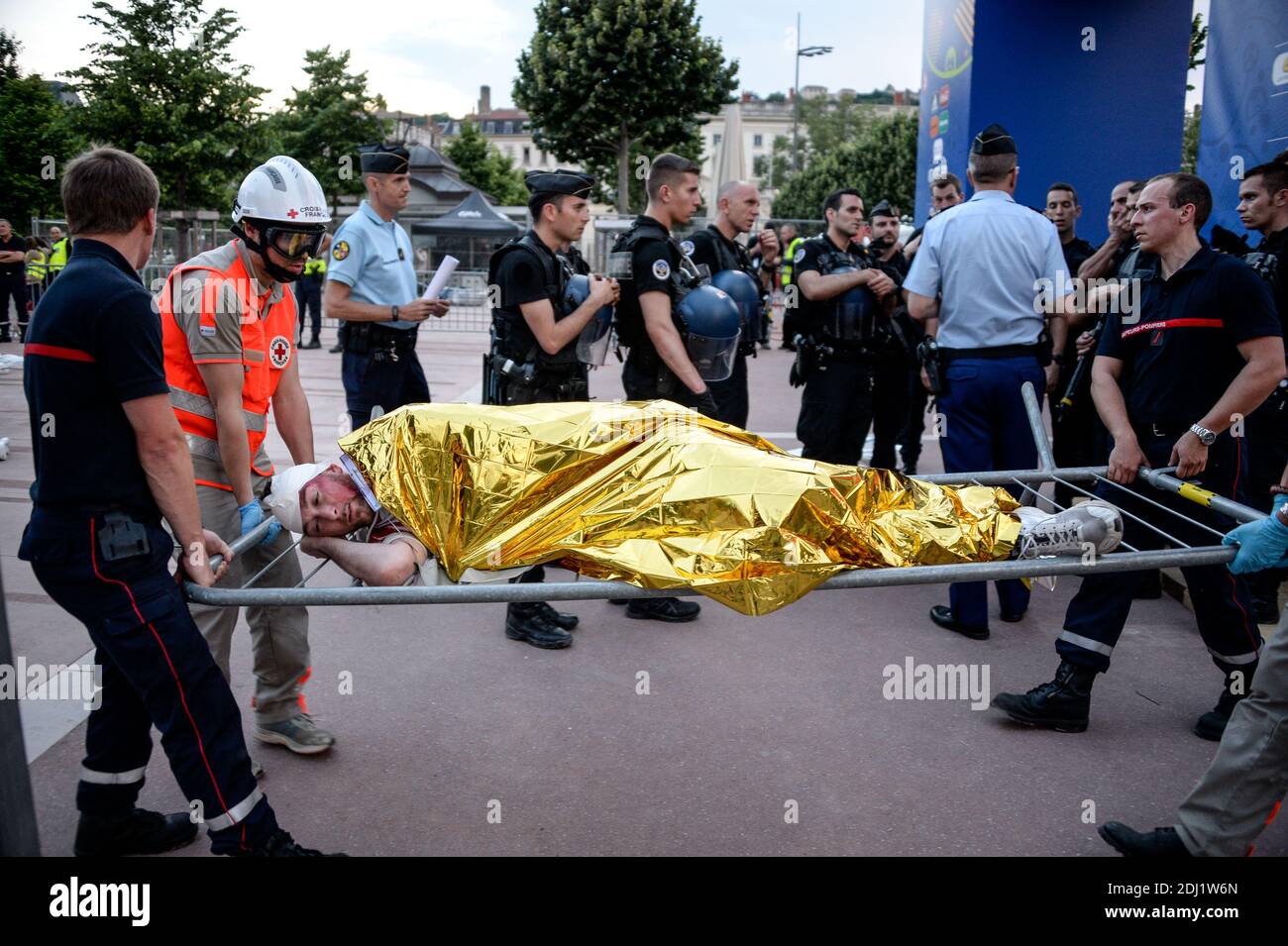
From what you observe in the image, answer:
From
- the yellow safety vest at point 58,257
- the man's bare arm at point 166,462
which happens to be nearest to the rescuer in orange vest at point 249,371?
the man's bare arm at point 166,462

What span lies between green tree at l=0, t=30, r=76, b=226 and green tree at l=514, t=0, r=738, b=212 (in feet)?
34.3

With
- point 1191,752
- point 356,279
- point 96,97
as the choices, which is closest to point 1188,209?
point 1191,752

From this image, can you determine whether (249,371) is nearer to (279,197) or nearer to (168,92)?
(279,197)

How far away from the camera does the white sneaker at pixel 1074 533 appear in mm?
2770

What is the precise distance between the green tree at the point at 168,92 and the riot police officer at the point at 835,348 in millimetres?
18602

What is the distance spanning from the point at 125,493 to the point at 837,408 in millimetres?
3727

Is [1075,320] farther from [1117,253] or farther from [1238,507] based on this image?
[1238,507]

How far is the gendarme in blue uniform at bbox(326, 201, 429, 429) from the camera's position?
4.69 meters

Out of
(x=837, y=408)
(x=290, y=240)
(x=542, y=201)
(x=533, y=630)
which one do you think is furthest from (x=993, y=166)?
(x=290, y=240)

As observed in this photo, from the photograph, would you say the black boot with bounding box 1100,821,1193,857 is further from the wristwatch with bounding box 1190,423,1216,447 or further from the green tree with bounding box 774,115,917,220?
the green tree with bounding box 774,115,917,220

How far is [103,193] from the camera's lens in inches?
92.9

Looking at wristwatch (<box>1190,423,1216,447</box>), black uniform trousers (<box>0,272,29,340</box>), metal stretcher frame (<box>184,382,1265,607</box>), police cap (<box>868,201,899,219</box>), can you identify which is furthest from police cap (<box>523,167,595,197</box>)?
black uniform trousers (<box>0,272,29,340</box>)

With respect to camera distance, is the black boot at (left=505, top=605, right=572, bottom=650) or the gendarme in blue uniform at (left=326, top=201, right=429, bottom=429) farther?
the gendarme in blue uniform at (left=326, top=201, right=429, bottom=429)

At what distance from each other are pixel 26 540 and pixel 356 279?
8.34 feet
